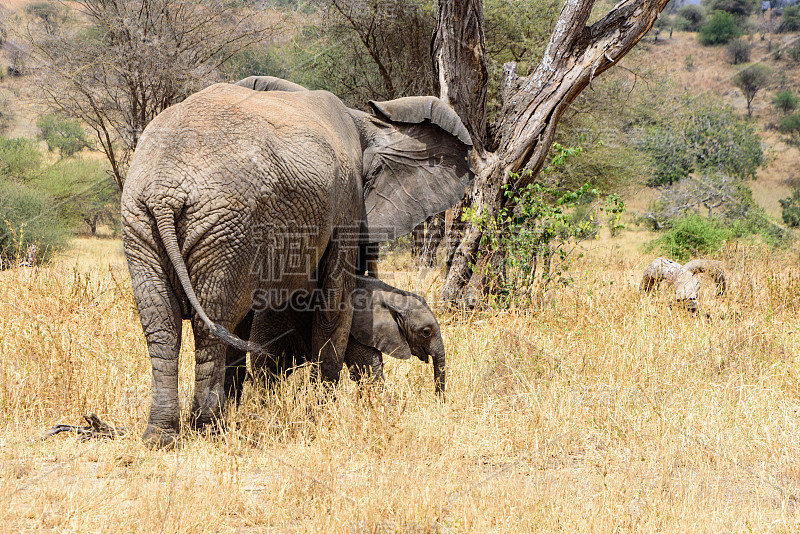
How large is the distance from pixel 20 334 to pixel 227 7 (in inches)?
325

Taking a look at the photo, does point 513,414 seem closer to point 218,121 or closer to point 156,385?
point 156,385

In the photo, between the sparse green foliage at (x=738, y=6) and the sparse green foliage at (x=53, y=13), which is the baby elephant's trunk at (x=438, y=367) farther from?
the sparse green foliage at (x=738, y=6)

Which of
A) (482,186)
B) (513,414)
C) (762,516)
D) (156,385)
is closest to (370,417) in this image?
(513,414)

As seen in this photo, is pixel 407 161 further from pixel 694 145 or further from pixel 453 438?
pixel 694 145

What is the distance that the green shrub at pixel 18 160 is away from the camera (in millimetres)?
16922

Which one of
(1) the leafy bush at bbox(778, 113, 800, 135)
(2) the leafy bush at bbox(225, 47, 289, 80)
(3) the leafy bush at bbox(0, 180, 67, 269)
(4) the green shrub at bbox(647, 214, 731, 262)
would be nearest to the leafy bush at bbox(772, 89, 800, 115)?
(1) the leafy bush at bbox(778, 113, 800, 135)

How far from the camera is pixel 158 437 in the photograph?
3830mm

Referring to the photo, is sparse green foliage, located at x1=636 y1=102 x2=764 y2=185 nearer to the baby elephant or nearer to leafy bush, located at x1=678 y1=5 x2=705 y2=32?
the baby elephant

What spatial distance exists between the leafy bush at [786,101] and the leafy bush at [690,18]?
19.5 meters

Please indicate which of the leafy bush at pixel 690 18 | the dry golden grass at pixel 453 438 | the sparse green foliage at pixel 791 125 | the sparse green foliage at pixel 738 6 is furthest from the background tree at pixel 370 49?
the leafy bush at pixel 690 18

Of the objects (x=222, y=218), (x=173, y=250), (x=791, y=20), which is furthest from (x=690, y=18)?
(x=173, y=250)

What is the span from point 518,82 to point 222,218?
5289 millimetres

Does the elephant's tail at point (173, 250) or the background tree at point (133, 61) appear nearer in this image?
the elephant's tail at point (173, 250)

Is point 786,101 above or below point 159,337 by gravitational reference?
above
